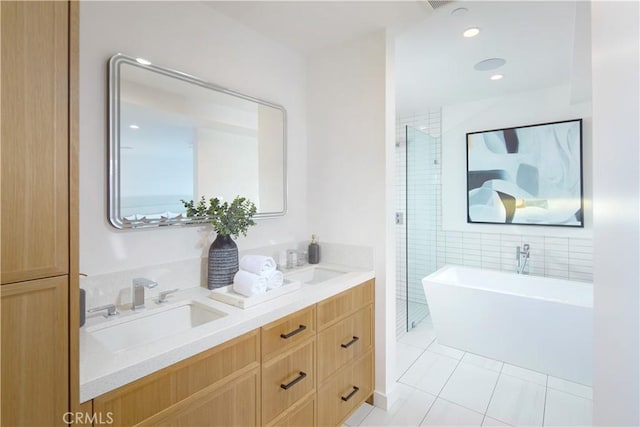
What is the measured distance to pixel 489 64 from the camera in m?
2.51

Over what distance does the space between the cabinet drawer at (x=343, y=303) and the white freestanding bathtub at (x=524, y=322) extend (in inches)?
42.5

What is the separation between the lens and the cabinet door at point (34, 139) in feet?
2.33

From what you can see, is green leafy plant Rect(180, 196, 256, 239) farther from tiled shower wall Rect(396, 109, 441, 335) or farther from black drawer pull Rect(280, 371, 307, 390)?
tiled shower wall Rect(396, 109, 441, 335)

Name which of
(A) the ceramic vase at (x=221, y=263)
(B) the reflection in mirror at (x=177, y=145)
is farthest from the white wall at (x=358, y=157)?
(A) the ceramic vase at (x=221, y=263)

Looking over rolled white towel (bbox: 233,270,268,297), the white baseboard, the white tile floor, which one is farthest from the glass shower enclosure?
rolled white towel (bbox: 233,270,268,297)

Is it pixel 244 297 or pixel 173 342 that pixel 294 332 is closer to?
pixel 244 297

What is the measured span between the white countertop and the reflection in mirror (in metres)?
0.49

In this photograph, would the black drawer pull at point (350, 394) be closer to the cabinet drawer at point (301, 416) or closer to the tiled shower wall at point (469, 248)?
the cabinet drawer at point (301, 416)

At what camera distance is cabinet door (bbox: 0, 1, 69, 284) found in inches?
28.0

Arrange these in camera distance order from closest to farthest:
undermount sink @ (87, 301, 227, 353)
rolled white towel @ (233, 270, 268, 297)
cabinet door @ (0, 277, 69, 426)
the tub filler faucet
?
cabinet door @ (0, 277, 69, 426) < undermount sink @ (87, 301, 227, 353) < rolled white towel @ (233, 270, 268, 297) < the tub filler faucet

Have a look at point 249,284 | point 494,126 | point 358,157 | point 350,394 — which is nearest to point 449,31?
point 358,157

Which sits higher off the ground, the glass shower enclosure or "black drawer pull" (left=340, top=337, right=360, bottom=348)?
the glass shower enclosure

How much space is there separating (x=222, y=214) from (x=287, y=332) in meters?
0.73

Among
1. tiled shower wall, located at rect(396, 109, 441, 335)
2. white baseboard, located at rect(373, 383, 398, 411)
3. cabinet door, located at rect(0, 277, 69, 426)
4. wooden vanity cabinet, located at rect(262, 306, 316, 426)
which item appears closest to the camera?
cabinet door, located at rect(0, 277, 69, 426)
